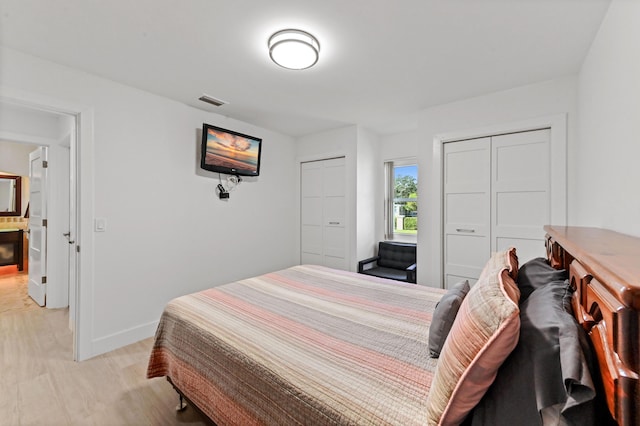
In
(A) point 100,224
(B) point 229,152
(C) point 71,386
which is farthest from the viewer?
(B) point 229,152

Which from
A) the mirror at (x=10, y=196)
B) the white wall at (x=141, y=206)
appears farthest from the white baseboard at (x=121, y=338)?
the mirror at (x=10, y=196)

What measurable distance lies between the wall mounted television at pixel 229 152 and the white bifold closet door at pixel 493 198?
2.35m

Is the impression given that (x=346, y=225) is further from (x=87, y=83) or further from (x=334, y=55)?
(x=87, y=83)

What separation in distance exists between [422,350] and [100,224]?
2772 millimetres

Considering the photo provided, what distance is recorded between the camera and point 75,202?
2438 millimetres

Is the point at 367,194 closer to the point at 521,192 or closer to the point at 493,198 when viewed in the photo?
the point at 493,198

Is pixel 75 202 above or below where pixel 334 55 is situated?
below

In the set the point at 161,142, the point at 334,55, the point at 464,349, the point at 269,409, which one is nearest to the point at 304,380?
the point at 269,409

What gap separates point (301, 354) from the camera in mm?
1232

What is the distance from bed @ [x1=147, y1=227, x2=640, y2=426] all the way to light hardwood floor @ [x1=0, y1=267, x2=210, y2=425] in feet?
0.90

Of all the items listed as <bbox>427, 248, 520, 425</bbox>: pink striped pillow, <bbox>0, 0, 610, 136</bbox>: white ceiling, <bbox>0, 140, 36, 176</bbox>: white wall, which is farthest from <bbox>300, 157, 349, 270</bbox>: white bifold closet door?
<bbox>0, 140, 36, 176</bbox>: white wall

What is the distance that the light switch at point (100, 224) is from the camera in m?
2.46

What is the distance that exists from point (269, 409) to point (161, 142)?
2776 mm

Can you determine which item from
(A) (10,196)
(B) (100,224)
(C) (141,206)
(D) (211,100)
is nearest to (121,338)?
(B) (100,224)
